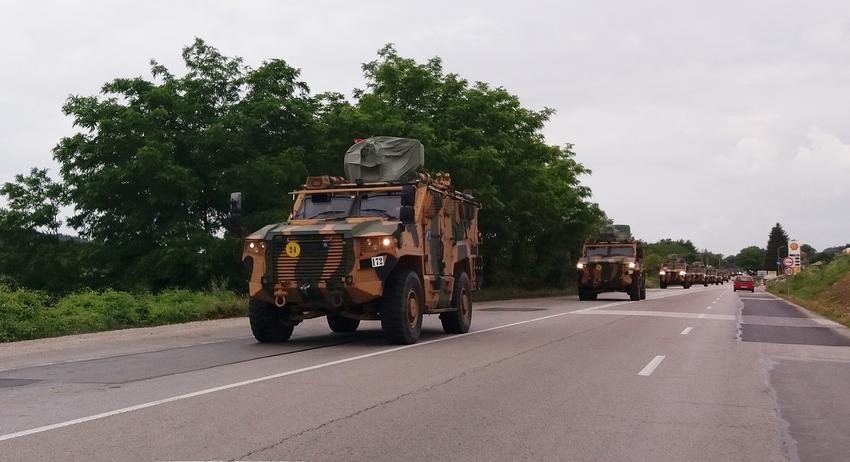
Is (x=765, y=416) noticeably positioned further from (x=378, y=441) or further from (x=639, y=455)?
(x=378, y=441)

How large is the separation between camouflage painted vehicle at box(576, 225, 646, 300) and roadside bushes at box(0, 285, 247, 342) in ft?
56.6

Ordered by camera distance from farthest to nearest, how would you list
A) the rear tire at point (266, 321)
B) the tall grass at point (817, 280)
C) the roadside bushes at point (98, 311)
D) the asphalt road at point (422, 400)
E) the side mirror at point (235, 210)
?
the tall grass at point (817, 280), the roadside bushes at point (98, 311), the rear tire at point (266, 321), the side mirror at point (235, 210), the asphalt road at point (422, 400)

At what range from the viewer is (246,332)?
51.6ft

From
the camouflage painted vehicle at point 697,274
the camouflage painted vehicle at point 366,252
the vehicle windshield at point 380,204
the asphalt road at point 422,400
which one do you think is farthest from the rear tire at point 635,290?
the camouflage painted vehicle at point 697,274

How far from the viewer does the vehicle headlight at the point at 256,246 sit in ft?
40.5

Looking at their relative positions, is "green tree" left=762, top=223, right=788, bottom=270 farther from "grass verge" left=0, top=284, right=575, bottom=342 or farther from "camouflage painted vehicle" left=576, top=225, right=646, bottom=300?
"grass verge" left=0, top=284, right=575, bottom=342

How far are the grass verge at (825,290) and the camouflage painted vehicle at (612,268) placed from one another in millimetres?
7080

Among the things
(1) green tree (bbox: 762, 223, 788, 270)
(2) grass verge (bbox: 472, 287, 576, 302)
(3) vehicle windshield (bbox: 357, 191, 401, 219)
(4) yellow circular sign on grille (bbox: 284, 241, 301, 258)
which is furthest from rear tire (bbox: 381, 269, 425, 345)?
(1) green tree (bbox: 762, 223, 788, 270)

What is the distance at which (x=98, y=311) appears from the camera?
1686cm

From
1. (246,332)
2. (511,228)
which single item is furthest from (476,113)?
(246,332)

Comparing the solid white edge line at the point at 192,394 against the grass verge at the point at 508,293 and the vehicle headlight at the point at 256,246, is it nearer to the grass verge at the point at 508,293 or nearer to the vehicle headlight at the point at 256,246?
the vehicle headlight at the point at 256,246

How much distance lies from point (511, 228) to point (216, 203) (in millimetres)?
14840

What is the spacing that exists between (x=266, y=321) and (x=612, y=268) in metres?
22.8

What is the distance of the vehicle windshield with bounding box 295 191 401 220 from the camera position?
13.3m
